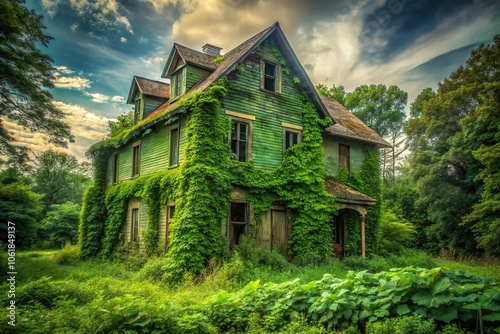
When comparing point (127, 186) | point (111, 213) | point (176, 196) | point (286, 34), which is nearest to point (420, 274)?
point (176, 196)

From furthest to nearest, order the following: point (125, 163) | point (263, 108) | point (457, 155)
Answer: point (457, 155), point (125, 163), point (263, 108)

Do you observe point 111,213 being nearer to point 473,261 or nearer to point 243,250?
point 243,250

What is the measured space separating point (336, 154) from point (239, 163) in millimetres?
7863

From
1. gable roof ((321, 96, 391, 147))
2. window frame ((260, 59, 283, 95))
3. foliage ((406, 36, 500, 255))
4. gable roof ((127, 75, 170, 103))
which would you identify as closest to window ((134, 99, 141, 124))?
gable roof ((127, 75, 170, 103))

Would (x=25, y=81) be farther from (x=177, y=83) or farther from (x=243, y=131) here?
(x=243, y=131)

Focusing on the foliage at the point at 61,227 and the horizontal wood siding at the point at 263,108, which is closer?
the horizontal wood siding at the point at 263,108

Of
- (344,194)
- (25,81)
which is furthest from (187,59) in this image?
(344,194)

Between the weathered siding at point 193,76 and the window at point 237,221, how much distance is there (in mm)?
6435

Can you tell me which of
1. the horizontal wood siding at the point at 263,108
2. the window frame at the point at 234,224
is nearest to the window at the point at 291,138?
the horizontal wood siding at the point at 263,108

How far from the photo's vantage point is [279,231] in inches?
645

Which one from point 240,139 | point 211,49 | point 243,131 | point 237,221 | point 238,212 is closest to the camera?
point 237,221

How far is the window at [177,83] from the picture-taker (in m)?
17.6

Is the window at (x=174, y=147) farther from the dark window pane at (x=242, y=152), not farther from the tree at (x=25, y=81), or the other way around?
the tree at (x=25, y=81)

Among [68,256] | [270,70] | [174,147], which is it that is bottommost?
[68,256]
